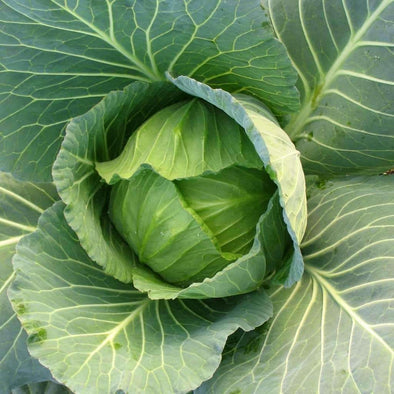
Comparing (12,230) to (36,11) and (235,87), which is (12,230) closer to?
(36,11)

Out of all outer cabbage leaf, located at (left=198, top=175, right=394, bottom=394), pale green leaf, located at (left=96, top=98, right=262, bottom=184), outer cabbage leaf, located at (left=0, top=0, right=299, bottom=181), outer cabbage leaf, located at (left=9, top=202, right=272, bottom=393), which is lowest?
outer cabbage leaf, located at (left=198, top=175, right=394, bottom=394)

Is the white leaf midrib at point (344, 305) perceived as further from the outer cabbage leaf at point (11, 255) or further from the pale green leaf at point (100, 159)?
the outer cabbage leaf at point (11, 255)

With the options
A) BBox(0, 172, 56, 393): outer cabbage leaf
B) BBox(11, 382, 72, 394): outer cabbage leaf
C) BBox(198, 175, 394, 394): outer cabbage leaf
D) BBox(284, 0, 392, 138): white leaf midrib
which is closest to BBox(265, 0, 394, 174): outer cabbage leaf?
BBox(284, 0, 392, 138): white leaf midrib

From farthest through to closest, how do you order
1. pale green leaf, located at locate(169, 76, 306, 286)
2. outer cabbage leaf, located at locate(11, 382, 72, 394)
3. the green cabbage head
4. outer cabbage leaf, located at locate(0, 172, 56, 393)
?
outer cabbage leaf, located at locate(11, 382, 72, 394)
outer cabbage leaf, located at locate(0, 172, 56, 393)
the green cabbage head
pale green leaf, located at locate(169, 76, 306, 286)

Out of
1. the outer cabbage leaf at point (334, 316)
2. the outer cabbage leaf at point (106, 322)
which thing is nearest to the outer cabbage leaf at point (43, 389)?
the outer cabbage leaf at point (106, 322)

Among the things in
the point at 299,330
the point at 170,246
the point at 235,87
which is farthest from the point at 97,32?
the point at 299,330

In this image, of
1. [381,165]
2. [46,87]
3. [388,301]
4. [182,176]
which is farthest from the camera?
[381,165]

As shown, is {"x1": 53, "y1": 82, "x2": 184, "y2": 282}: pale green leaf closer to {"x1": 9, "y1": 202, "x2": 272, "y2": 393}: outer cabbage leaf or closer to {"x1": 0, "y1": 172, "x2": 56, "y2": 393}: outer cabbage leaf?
{"x1": 9, "y1": 202, "x2": 272, "y2": 393}: outer cabbage leaf
